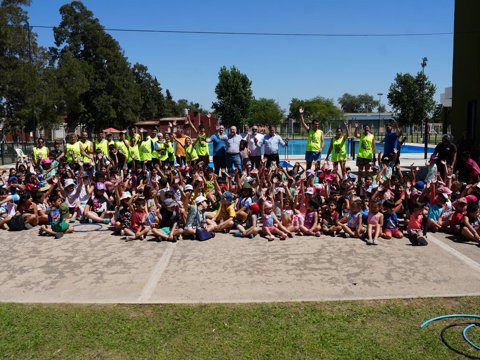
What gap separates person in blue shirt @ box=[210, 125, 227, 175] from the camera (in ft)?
41.7

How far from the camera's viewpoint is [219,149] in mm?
12930

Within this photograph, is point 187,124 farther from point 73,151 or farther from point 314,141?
point 314,141

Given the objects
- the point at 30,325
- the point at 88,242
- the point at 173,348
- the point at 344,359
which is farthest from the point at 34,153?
the point at 344,359

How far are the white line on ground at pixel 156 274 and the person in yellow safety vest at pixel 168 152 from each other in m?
6.01

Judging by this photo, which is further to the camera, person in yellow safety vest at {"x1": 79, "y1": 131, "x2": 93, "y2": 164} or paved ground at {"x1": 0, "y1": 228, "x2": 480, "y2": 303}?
person in yellow safety vest at {"x1": 79, "y1": 131, "x2": 93, "y2": 164}

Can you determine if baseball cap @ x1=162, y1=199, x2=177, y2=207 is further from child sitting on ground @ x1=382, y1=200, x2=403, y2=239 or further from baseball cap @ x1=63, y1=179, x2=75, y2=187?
child sitting on ground @ x1=382, y1=200, x2=403, y2=239

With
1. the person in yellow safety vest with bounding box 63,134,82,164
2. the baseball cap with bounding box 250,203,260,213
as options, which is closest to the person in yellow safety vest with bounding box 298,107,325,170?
the baseball cap with bounding box 250,203,260,213

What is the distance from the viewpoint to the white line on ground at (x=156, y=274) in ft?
18.9

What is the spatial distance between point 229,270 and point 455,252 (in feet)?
12.6

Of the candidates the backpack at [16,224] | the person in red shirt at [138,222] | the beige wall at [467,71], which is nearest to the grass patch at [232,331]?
the person in red shirt at [138,222]

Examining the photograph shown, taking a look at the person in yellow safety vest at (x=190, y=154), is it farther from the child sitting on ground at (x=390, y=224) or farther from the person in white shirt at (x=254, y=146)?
the child sitting on ground at (x=390, y=224)

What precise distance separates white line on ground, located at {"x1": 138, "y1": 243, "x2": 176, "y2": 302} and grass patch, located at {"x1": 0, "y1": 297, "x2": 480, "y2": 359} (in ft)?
1.13

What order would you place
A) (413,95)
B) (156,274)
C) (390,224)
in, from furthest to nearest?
1. (413,95)
2. (390,224)
3. (156,274)

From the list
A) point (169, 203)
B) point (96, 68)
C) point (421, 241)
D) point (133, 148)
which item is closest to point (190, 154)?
point (133, 148)
